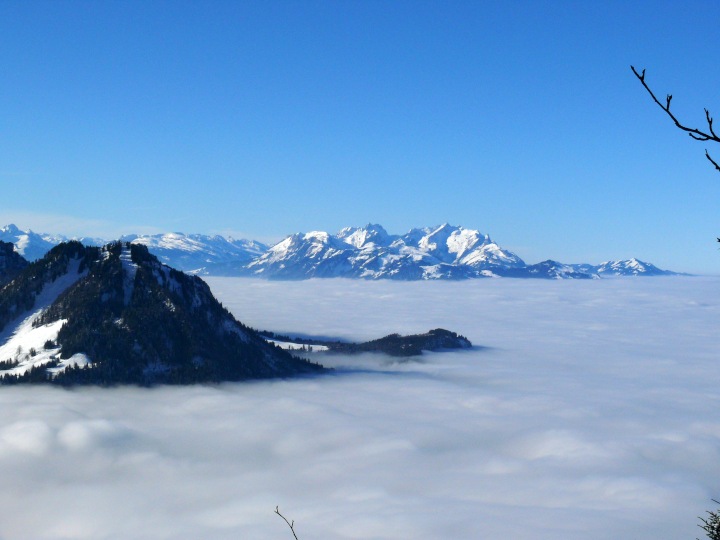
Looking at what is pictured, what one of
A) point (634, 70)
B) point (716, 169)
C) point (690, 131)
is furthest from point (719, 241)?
point (634, 70)

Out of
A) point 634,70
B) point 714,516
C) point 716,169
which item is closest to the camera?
point 716,169

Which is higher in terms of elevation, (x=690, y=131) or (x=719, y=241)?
(x=690, y=131)

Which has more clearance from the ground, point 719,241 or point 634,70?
point 634,70

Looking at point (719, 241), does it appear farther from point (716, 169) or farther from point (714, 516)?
point (714, 516)

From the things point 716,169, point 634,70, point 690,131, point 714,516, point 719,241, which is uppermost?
point 634,70

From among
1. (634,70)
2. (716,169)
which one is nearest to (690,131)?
(716,169)

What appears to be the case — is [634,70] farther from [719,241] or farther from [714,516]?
[714,516]

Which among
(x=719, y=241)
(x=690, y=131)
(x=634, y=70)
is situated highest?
(x=634, y=70)

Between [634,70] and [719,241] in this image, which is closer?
[719,241]

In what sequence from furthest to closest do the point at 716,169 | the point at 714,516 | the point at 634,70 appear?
the point at 714,516
the point at 634,70
the point at 716,169
